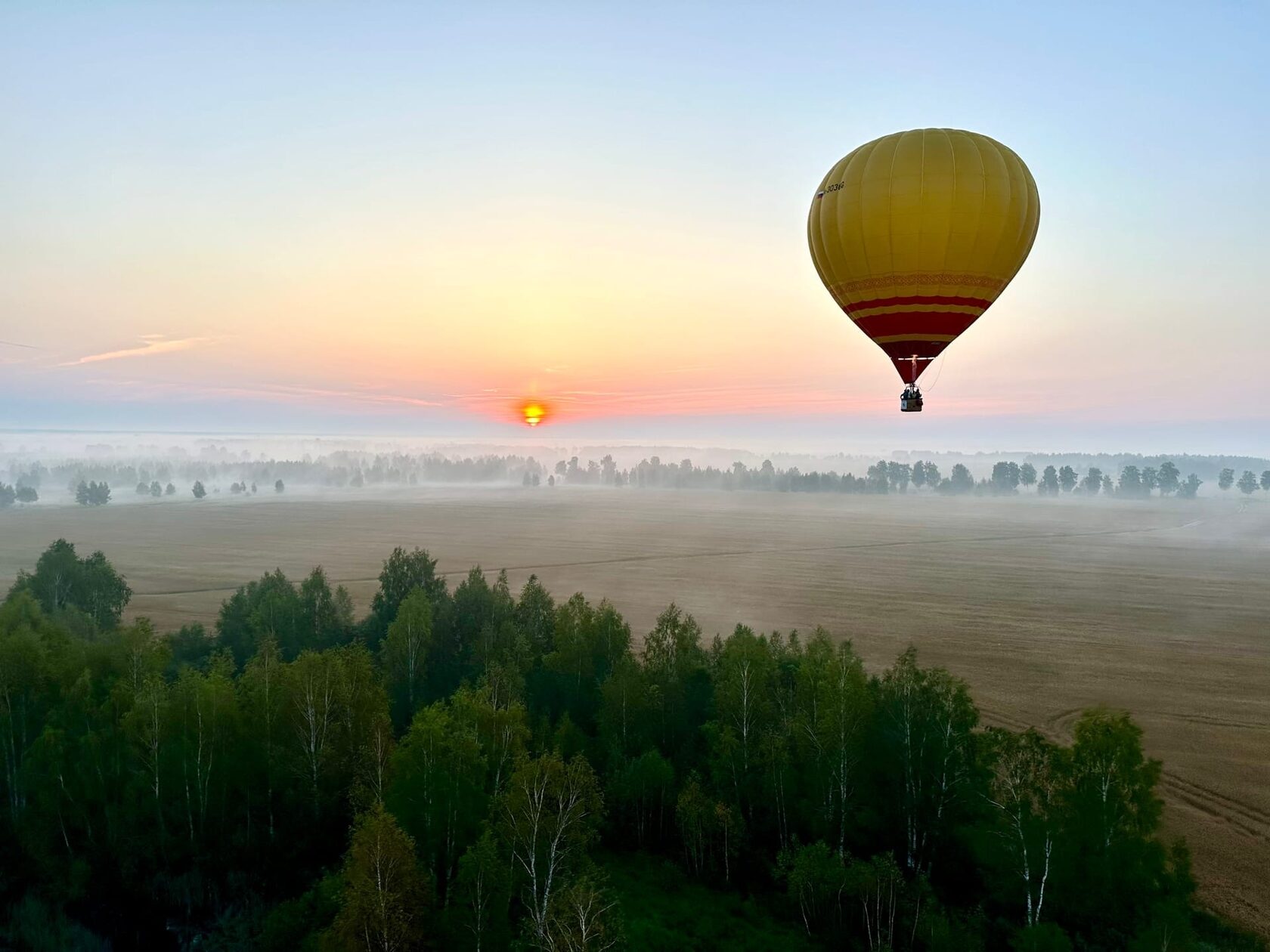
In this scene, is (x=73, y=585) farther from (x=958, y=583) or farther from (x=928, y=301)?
(x=958, y=583)

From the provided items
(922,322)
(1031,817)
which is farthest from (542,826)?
(922,322)

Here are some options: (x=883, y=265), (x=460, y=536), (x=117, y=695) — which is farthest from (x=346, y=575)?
(x=883, y=265)

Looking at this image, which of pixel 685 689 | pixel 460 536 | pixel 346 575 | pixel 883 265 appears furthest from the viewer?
pixel 460 536

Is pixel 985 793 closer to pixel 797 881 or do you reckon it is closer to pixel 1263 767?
pixel 797 881

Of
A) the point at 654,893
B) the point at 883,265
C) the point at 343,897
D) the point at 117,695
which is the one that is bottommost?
the point at 654,893

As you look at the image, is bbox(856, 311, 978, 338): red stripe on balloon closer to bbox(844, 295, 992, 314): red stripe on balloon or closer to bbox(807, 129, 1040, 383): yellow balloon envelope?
bbox(807, 129, 1040, 383): yellow balloon envelope

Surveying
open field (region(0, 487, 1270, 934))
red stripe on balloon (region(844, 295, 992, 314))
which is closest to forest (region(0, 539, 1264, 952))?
open field (region(0, 487, 1270, 934))
